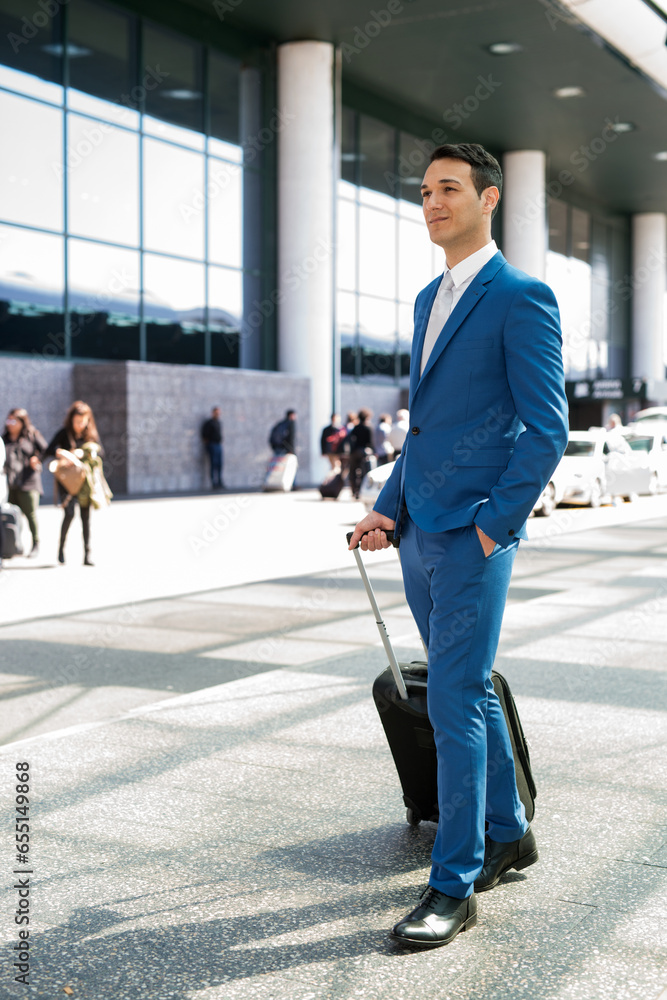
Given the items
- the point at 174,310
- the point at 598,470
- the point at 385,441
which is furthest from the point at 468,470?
the point at 174,310

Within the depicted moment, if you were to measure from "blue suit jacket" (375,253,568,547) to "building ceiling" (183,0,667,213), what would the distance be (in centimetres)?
2159

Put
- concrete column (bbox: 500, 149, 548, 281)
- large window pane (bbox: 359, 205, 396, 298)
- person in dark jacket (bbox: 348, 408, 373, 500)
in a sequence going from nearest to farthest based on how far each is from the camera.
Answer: person in dark jacket (bbox: 348, 408, 373, 500), large window pane (bbox: 359, 205, 396, 298), concrete column (bbox: 500, 149, 548, 281)

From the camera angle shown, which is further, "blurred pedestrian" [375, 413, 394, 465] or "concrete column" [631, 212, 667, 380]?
"concrete column" [631, 212, 667, 380]

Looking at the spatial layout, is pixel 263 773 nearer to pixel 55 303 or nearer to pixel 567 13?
pixel 55 303

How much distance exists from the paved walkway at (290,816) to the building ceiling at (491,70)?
18874 mm

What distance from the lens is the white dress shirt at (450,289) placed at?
A: 9.55ft

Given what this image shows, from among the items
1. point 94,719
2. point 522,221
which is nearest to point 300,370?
point 522,221

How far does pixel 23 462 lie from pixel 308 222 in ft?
51.3

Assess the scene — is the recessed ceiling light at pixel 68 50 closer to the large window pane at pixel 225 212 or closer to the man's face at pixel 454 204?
the large window pane at pixel 225 212

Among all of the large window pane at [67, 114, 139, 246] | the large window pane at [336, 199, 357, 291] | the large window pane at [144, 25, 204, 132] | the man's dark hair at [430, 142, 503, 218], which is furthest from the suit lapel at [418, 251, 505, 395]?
the large window pane at [336, 199, 357, 291]

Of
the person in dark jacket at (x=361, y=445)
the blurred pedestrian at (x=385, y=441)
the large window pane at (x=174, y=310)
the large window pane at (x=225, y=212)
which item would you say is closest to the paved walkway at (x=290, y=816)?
the person in dark jacket at (x=361, y=445)

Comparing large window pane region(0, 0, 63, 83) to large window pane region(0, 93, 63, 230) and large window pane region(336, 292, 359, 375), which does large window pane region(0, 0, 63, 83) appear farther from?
large window pane region(336, 292, 359, 375)

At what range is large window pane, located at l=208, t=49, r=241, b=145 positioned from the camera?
2505 centimetres

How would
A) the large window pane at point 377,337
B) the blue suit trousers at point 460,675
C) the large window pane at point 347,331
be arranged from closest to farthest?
the blue suit trousers at point 460,675
the large window pane at point 347,331
the large window pane at point 377,337
